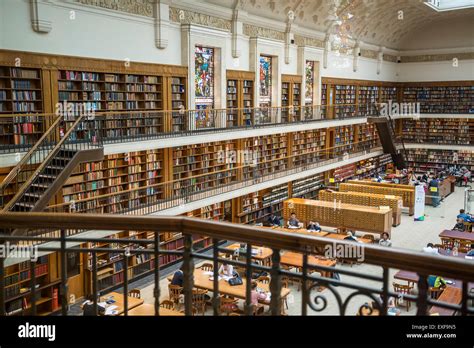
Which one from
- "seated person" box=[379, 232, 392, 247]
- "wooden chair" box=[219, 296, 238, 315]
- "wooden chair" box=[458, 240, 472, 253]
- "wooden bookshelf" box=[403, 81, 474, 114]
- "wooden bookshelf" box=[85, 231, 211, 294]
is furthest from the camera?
"wooden bookshelf" box=[403, 81, 474, 114]

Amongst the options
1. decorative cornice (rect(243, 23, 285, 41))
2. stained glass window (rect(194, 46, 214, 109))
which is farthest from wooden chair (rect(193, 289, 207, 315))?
decorative cornice (rect(243, 23, 285, 41))

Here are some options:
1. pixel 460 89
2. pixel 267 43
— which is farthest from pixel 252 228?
pixel 460 89

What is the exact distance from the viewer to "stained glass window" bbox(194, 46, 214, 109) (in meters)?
13.0

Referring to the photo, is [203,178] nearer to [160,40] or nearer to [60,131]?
[160,40]

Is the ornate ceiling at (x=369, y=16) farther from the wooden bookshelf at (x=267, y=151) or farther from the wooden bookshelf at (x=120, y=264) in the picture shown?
the wooden bookshelf at (x=120, y=264)

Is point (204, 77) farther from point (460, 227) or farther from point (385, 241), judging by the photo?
point (460, 227)

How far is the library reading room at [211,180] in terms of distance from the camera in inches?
71.9

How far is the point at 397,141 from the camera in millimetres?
23906

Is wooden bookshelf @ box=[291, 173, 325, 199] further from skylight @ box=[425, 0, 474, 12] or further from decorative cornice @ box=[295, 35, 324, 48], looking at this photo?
skylight @ box=[425, 0, 474, 12]

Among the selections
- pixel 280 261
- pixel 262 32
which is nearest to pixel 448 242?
pixel 262 32

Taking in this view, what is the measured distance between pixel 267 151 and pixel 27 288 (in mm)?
9381

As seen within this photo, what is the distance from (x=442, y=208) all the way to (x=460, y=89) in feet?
29.1

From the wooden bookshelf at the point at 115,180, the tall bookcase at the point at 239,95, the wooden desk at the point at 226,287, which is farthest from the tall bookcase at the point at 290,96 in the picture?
the wooden desk at the point at 226,287

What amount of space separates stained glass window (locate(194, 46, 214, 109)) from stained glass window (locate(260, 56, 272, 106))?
2.68 m
